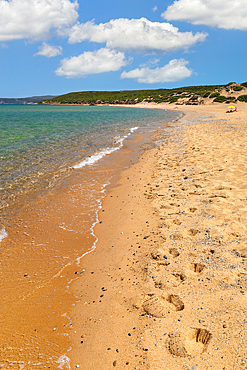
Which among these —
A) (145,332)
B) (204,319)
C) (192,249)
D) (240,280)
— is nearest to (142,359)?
(145,332)

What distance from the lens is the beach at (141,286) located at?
289cm

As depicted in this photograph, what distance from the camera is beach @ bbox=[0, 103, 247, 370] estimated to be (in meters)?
2.89

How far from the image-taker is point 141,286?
3977 mm

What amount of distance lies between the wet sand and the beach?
15 mm

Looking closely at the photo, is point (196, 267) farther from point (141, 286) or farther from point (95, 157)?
point (95, 157)

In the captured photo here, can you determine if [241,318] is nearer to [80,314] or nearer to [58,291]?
[80,314]

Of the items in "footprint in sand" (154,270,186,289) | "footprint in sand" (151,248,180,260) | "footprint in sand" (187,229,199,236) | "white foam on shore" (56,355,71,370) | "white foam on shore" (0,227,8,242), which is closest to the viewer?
"white foam on shore" (56,355,71,370)

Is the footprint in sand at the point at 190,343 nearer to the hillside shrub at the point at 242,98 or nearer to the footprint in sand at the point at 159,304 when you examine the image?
the footprint in sand at the point at 159,304

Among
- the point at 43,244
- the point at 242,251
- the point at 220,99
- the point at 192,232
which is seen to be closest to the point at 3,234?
the point at 43,244

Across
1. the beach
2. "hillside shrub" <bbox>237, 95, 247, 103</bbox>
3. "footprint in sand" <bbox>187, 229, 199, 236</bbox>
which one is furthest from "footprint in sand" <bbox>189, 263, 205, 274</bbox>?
"hillside shrub" <bbox>237, 95, 247, 103</bbox>

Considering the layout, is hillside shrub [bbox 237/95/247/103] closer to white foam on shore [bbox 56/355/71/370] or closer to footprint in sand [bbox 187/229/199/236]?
footprint in sand [bbox 187/229/199/236]

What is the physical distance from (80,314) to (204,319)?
1.89 meters

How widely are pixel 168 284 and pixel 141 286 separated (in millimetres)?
468

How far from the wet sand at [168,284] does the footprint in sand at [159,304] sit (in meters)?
0.01
